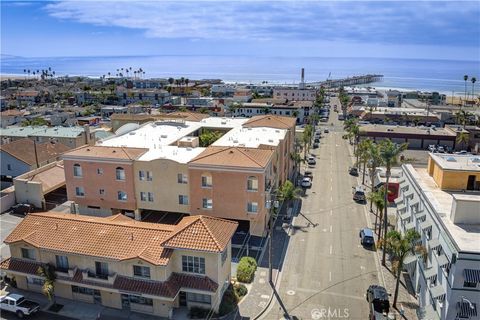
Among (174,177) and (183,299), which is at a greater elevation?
(174,177)

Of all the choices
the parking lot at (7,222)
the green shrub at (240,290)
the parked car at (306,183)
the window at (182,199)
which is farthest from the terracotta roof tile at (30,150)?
the green shrub at (240,290)

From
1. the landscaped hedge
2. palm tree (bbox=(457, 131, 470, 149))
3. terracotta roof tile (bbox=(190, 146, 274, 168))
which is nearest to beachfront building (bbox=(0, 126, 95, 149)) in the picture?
terracotta roof tile (bbox=(190, 146, 274, 168))

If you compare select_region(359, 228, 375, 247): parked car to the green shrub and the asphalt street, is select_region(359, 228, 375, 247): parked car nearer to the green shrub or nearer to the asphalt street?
the asphalt street

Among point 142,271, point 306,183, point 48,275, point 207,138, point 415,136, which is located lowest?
point 306,183

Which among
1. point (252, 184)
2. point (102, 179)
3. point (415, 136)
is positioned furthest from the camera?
point (415, 136)

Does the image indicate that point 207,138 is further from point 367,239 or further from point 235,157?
point 367,239

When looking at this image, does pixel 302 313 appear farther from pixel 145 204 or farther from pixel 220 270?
pixel 145 204

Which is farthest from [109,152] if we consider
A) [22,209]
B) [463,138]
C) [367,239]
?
[463,138]
